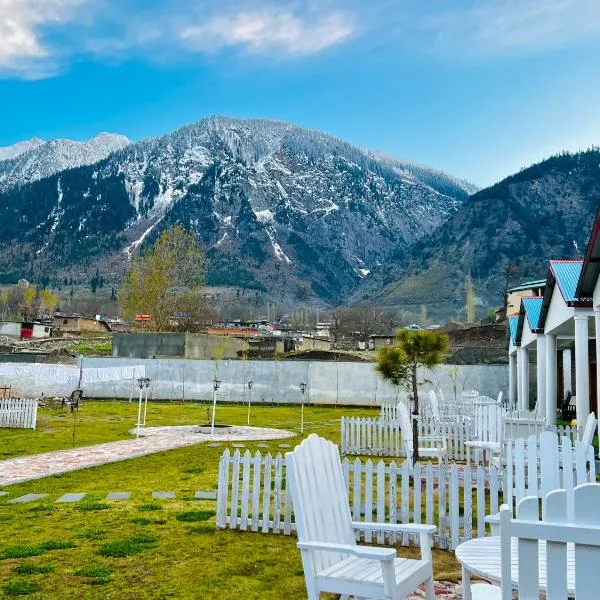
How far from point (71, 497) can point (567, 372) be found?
25.4m

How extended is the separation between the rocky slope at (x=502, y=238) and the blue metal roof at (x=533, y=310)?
285 feet

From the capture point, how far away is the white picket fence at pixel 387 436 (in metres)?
12.9

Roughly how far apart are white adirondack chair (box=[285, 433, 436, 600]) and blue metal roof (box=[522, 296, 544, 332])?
46.1 ft

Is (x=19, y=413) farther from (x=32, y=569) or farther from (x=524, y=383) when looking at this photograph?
(x=524, y=383)

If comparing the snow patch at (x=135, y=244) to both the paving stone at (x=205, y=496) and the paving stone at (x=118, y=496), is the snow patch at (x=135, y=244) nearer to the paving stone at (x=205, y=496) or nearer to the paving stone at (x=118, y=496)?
the paving stone at (x=118, y=496)

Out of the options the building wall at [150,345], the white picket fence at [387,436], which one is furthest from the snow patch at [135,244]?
the white picket fence at [387,436]

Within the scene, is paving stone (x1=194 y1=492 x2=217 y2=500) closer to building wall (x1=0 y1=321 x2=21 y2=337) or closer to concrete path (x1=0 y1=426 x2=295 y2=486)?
concrete path (x1=0 y1=426 x2=295 y2=486)

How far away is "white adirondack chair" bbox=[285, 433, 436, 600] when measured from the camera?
→ 3.44 m

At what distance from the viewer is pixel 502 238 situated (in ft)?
394

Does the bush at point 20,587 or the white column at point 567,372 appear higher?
the white column at point 567,372

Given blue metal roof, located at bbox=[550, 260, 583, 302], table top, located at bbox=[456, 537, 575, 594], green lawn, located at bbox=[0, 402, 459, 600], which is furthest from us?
blue metal roof, located at bbox=[550, 260, 583, 302]

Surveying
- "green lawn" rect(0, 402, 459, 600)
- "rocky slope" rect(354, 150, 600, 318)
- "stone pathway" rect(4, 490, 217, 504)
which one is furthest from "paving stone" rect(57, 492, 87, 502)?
"rocky slope" rect(354, 150, 600, 318)

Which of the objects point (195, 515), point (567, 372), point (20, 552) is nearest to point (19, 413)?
point (195, 515)

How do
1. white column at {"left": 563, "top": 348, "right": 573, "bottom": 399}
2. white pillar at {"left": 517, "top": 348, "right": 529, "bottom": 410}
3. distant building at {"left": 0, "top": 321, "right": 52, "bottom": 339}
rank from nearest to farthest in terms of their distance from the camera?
1. white pillar at {"left": 517, "top": 348, "right": 529, "bottom": 410}
2. white column at {"left": 563, "top": 348, "right": 573, "bottom": 399}
3. distant building at {"left": 0, "top": 321, "right": 52, "bottom": 339}
